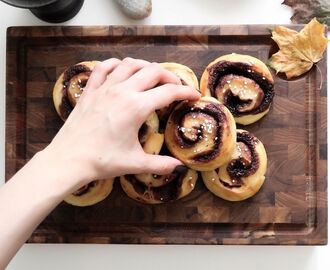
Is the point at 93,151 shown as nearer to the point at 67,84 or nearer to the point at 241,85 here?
the point at 67,84

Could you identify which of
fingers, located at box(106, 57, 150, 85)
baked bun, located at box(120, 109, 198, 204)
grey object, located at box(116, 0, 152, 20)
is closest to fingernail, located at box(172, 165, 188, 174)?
baked bun, located at box(120, 109, 198, 204)

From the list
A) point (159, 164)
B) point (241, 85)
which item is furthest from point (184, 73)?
point (159, 164)

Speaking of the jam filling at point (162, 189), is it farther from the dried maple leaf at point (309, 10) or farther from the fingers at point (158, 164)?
the dried maple leaf at point (309, 10)

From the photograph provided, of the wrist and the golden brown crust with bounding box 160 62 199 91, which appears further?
the golden brown crust with bounding box 160 62 199 91

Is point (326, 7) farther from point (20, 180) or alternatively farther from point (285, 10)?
point (20, 180)

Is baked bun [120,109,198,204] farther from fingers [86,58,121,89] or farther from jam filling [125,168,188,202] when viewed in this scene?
fingers [86,58,121,89]

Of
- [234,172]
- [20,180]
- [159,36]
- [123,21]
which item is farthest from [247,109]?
[20,180]

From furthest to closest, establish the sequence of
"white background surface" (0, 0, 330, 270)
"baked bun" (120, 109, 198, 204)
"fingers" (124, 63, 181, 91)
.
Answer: "white background surface" (0, 0, 330, 270) < "baked bun" (120, 109, 198, 204) < "fingers" (124, 63, 181, 91)
